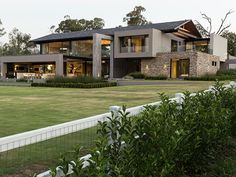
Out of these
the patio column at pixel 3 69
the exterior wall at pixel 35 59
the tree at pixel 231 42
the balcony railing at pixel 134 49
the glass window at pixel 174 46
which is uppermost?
the tree at pixel 231 42

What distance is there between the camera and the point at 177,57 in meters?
36.9

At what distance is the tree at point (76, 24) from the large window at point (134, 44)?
114ft

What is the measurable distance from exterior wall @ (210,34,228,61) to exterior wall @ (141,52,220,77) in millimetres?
1554

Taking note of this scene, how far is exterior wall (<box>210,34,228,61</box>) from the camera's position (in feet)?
133

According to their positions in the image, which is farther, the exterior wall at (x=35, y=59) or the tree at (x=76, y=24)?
the tree at (x=76, y=24)

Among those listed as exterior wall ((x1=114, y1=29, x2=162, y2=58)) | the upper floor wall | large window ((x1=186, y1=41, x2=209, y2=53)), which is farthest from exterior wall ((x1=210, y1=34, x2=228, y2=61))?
exterior wall ((x1=114, y1=29, x2=162, y2=58))

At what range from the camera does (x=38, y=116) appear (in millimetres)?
11102

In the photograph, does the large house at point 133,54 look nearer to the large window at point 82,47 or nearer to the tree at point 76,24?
the large window at point 82,47

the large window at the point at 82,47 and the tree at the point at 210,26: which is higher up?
the tree at the point at 210,26

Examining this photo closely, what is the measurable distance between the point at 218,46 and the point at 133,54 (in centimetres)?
1211

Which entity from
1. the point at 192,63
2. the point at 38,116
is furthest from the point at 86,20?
the point at 38,116

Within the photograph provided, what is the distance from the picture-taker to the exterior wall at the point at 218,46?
40644 mm

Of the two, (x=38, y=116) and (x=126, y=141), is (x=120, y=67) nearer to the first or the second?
(x=38, y=116)

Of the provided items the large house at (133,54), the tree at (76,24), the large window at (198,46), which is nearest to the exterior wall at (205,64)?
the large house at (133,54)
